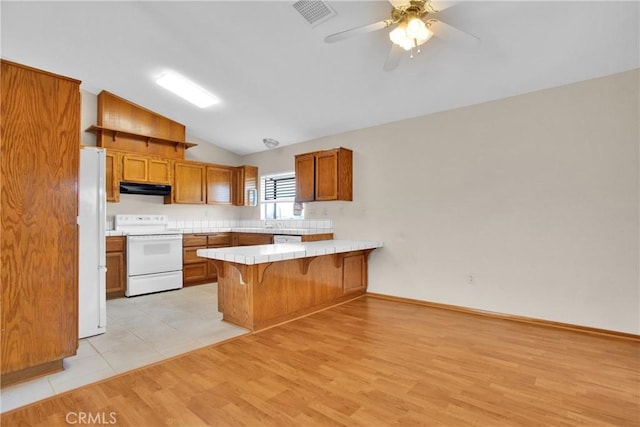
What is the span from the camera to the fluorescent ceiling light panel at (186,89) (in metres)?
4.09

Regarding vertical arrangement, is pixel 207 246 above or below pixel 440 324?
above

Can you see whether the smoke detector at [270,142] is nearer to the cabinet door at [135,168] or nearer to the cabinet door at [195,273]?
the cabinet door at [135,168]

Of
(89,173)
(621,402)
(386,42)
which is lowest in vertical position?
(621,402)

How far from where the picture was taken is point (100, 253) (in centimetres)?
296

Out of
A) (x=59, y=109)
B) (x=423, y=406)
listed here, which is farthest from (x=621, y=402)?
(x=59, y=109)

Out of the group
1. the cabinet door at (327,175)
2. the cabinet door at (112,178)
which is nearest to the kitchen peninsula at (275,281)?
the cabinet door at (327,175)

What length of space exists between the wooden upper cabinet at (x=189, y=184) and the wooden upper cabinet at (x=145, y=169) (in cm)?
17

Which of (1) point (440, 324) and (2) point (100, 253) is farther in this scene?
(1) point (440, 324)

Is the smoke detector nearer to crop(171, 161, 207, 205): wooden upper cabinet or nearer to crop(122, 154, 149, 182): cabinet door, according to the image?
crop(171, 161, 207, 205): wooden upper cabinet

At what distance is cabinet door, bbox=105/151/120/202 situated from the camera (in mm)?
4570

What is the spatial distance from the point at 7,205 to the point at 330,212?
3709 mm

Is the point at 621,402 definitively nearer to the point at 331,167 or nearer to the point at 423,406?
the point at 423,406

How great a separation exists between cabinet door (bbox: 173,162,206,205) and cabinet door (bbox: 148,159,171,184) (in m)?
0.13

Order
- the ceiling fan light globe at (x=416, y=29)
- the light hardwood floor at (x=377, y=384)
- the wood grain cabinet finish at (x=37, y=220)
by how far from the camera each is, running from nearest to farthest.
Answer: the light hardwood floor at (x=377, y=384)
the wood grain cabinet finish at (x=37, y=220)
the ceiling fan light globe at (x=416, y=29)
